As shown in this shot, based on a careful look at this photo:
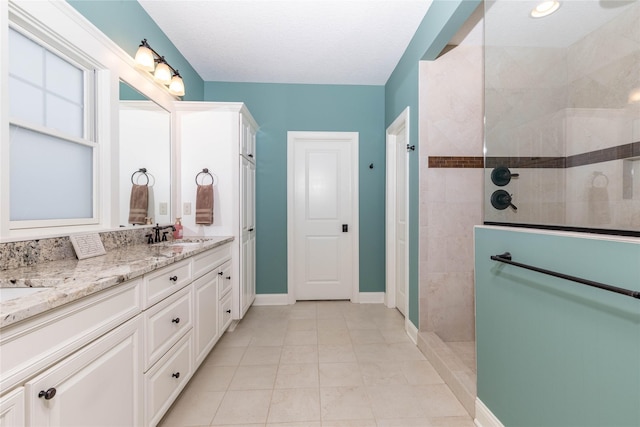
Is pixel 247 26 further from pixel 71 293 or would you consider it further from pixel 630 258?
pixel 630 258

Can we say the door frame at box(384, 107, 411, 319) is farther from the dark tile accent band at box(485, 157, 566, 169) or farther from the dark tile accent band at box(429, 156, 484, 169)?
the dark tile accent band at box(485, 157, 566, 169)

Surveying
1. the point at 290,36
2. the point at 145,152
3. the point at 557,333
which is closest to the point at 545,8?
the point at 557,333

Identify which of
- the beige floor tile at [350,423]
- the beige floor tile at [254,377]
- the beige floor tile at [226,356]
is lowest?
the beige floor tile at [350,423]

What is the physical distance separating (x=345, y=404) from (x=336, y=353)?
568mm

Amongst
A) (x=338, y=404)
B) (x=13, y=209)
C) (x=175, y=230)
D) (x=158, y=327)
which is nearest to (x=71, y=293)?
(x=158, y=327)

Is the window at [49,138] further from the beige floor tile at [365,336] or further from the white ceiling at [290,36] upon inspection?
the beige floor tile at [365,336]

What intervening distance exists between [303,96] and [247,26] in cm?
111

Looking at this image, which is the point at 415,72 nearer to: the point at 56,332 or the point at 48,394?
the point at 56,332

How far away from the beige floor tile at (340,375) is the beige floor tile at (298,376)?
0.18 feet

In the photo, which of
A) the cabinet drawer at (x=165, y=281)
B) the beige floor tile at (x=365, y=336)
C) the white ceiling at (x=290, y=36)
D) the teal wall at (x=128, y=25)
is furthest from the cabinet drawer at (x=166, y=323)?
the white ceiling at (x=290, y=36)

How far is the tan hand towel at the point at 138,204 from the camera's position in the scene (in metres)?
1.98

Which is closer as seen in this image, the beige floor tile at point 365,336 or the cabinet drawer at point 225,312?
the cabinet drawer at point 225,312

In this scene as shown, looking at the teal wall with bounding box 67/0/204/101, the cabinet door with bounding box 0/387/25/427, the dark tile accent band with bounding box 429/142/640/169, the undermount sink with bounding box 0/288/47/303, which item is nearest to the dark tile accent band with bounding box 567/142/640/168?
the dark tile accent band with bounding box 429/142/640/169

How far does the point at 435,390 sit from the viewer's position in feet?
5.70
